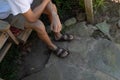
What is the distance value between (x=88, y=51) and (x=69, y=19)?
66 centimetres

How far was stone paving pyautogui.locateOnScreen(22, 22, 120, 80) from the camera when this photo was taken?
352 cm

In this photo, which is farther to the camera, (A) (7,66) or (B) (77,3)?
(B) (77,3)

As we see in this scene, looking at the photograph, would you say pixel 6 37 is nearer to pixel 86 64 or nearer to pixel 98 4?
pixel 86 64

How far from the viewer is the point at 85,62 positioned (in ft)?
12.0

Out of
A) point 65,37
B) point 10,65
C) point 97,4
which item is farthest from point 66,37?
point 10,65

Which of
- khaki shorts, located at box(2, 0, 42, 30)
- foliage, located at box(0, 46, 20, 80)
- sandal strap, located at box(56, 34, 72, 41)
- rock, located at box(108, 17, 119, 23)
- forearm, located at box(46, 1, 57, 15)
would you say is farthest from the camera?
rock, located at box(108, 17, 119, 23)

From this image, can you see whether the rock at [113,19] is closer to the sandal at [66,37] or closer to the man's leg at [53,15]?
the sandal at [66,37]

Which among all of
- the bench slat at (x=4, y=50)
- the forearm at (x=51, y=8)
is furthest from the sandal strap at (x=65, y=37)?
the bench slat at (x=4, y=50)

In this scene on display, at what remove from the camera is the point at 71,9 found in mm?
4230

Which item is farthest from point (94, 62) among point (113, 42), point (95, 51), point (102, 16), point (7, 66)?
point (7, 66)

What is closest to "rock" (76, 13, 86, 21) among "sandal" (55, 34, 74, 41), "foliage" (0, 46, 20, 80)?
"sandal" (55, 34, 74, 41)

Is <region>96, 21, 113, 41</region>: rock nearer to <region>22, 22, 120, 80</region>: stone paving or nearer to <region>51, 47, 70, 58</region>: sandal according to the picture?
<region>22, 22, 120, 80</region>: stone paving

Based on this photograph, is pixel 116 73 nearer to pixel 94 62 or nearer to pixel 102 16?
pixel 94 62

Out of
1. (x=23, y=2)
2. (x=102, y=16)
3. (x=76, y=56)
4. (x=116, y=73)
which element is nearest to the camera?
(x=23, y=2)
